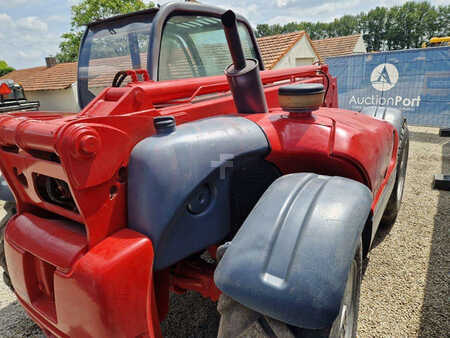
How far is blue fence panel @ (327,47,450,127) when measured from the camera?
8352 mm

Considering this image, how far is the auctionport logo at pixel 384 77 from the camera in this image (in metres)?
8.98

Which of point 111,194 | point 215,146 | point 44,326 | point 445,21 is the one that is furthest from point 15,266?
point 445,21

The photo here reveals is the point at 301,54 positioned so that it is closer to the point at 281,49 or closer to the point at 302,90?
the point at 281,49

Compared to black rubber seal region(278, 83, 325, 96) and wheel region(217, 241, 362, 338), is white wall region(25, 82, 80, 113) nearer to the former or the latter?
black rubber seal region(278, 83, 325, 96)

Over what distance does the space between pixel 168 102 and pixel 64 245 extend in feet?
3.01

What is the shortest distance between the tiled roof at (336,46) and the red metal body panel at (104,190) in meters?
25.1

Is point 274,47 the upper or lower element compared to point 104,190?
upper

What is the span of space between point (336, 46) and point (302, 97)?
90.1 feet

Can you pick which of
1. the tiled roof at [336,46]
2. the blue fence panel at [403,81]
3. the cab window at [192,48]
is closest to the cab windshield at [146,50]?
the cab window at [192,48]

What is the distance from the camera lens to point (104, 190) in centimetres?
126

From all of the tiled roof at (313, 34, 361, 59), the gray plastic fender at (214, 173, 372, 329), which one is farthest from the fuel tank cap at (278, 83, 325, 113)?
the tiled roof at (313, 34, 361, 59)

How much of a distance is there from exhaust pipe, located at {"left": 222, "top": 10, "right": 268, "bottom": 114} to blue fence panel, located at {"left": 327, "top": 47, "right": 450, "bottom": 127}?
839cm

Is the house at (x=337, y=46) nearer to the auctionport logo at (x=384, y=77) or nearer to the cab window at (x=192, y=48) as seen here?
the auctionport logo at (x=384, y=77)

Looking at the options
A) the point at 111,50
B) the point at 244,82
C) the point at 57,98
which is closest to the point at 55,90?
the point at 57,98
